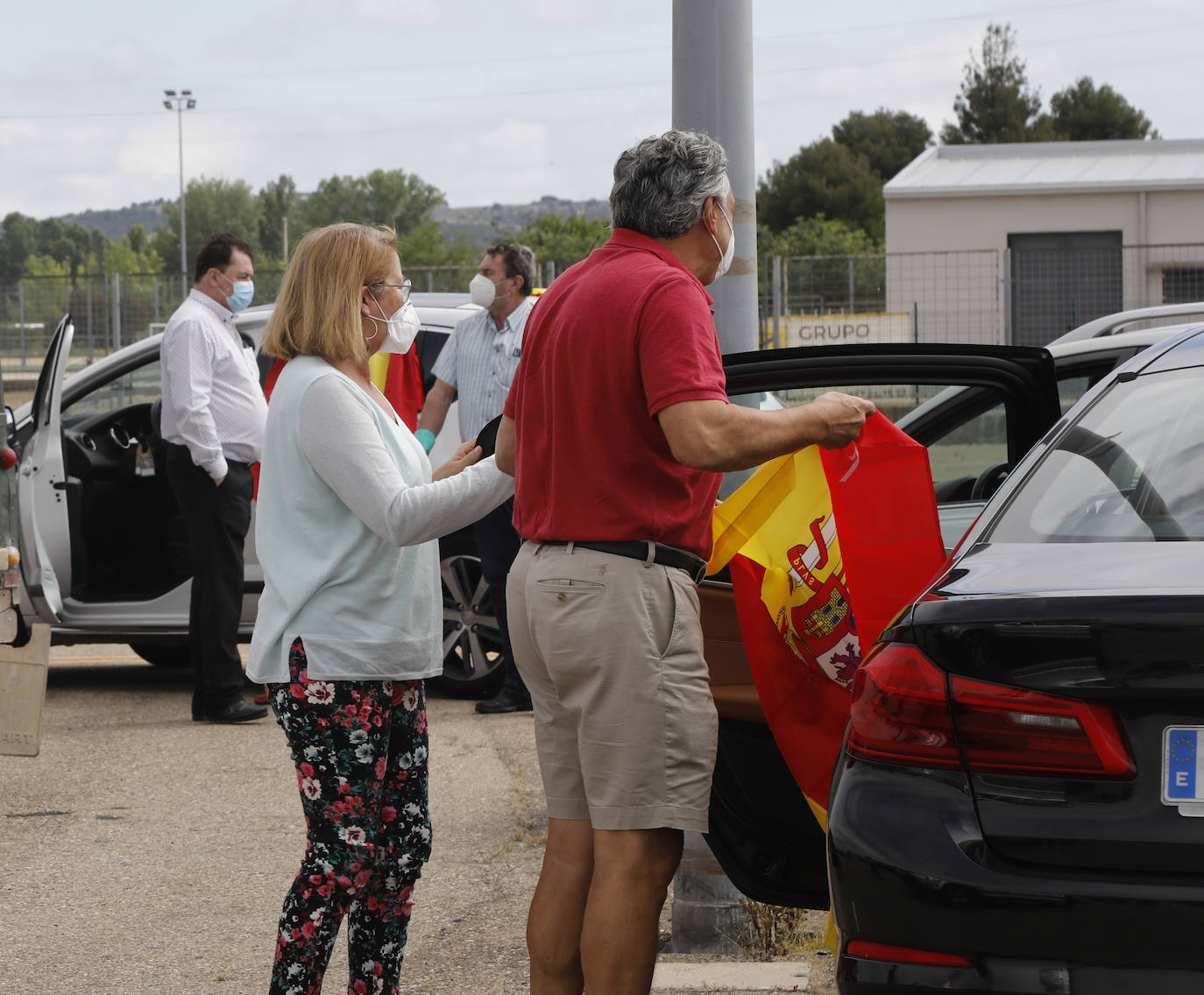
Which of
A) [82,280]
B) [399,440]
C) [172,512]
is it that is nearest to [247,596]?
[172,512]

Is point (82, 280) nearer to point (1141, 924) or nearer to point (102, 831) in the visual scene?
point (102, 831)

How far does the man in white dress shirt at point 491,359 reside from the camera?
21.7 ft

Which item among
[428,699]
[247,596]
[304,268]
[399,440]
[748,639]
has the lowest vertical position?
[428,699]

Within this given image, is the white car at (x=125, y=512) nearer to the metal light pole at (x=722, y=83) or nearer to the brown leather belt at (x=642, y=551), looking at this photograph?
the metal light pole at (x=722, y=83)

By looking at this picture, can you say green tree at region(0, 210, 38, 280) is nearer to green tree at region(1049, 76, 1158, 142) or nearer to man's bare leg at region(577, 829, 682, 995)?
green tree at region(1049, 76, 1158, 142)

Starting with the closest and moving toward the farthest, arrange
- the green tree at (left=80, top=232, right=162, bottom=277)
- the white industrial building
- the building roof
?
1. the white industrial building
2. the building roof
3. the green tree at (left=80, top=232, right=162, bottom=277)

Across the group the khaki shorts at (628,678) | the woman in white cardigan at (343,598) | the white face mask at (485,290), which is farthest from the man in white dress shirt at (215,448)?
the khaki shorts at (628,678)

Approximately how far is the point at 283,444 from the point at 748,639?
3.26 ft

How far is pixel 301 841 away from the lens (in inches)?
189

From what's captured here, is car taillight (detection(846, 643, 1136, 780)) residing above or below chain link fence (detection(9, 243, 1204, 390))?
below

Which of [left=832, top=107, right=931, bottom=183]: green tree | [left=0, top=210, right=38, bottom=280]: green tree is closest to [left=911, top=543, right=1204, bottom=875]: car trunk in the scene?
[left=832, top=107, right=931, bottom=183]: green tree

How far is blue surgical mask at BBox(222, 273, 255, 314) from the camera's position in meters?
6.46

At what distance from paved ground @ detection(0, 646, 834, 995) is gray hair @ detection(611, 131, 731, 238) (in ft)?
5.60

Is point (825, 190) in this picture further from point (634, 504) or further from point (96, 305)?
point (634, 504)
